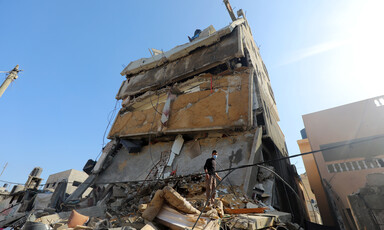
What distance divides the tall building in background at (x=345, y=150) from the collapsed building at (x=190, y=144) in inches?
87.1

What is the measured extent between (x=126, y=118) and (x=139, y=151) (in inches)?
121

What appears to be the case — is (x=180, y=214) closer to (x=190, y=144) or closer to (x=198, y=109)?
(x=190, y=144)

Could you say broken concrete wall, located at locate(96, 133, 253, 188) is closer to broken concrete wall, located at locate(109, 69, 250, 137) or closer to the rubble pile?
broken concrete wall, located at locate(109, 69, 250, 137)

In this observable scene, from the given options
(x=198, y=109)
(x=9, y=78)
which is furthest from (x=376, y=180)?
(x=9, y=78)

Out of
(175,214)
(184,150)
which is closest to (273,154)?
(184,150)

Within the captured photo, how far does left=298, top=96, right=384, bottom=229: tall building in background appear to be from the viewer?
10398 millimetres

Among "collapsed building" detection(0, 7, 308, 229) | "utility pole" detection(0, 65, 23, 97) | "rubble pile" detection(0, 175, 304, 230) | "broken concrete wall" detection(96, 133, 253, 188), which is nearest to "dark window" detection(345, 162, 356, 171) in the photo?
"collapsed building" detection(0, 7, 308, 229)

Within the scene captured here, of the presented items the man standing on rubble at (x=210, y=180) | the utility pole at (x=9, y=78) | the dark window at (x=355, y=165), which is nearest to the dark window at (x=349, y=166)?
the dark window at (x=355, y=165)

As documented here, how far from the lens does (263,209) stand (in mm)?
5207

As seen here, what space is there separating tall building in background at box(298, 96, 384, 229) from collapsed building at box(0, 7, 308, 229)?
2211 mm

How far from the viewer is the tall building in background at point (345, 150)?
1040cm

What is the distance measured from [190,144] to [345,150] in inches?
379

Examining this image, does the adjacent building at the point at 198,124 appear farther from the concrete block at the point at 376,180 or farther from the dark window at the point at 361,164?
the dark window at the point at 361,164

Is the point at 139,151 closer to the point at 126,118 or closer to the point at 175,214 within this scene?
the point at 126,118
